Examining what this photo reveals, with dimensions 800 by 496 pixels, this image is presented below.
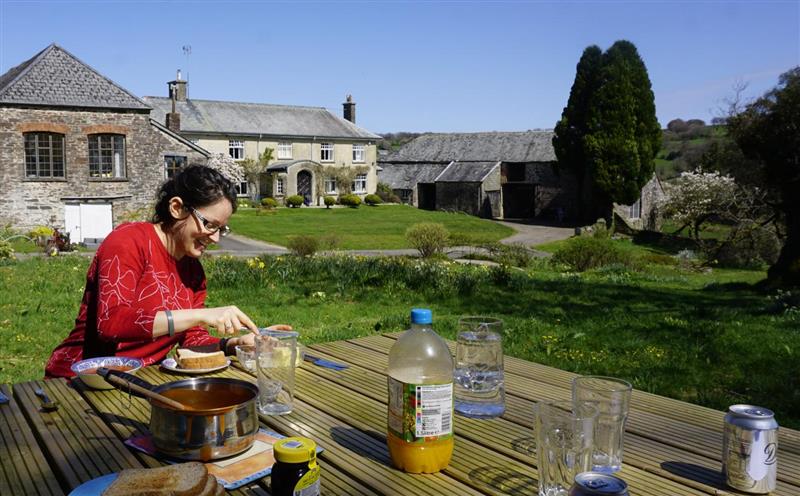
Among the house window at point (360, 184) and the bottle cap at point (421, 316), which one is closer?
the bottle cap at point (421, 316)

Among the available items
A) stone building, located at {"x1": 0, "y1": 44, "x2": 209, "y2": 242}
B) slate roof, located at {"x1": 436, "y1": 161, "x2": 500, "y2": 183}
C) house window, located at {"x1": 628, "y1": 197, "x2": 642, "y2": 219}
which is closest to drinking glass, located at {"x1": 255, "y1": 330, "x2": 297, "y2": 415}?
stone building, located at {"x1": 0, "y1": 44, "x2": 209, "y2": 242}

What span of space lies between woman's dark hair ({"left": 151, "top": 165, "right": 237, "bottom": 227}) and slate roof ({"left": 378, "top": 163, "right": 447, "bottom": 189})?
47.3 meters

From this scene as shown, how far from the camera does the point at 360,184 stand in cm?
5069

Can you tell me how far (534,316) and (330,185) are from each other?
41309mm

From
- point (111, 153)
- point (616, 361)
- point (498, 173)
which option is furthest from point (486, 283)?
point (498, 173)

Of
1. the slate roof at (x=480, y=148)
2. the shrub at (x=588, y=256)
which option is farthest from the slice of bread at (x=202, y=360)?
the slate roof at (x=480, y=148)

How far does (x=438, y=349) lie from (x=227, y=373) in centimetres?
134

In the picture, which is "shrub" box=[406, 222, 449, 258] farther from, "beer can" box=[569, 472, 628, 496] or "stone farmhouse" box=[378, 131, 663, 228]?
"stone farmhouse" box=[378, 131, 663, 228]

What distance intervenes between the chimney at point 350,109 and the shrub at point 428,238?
35.3 metres

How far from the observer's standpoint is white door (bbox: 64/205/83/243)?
26.8 meters

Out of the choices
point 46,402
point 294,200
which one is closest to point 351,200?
point 294,200

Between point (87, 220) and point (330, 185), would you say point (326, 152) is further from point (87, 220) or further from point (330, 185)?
point (87, 220)

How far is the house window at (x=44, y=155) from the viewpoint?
26.1 metres

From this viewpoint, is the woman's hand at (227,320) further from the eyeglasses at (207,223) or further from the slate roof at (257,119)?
the slate roof at (257,119)
